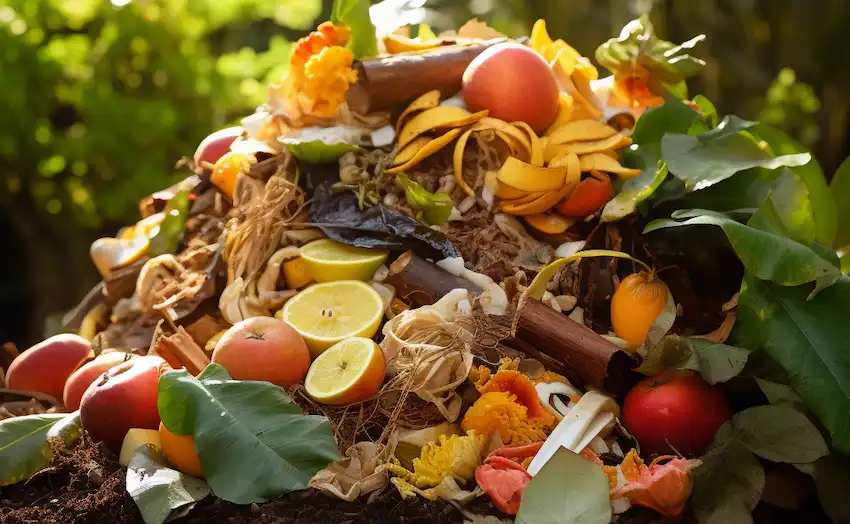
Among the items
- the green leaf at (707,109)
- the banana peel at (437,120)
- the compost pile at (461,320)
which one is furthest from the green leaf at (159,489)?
the green leaf at (707,109)

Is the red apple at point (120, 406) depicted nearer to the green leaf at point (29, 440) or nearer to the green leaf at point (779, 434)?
the green leaf at point (29, 440)

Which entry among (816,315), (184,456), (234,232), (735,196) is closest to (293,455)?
(184,456)

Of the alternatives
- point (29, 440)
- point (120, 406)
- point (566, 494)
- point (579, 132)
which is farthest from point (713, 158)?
point (29, 440)

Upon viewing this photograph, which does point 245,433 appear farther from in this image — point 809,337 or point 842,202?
point 842,202

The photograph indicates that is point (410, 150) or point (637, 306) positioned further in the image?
point (410, 150)

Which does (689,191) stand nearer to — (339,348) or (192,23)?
(339,348)
